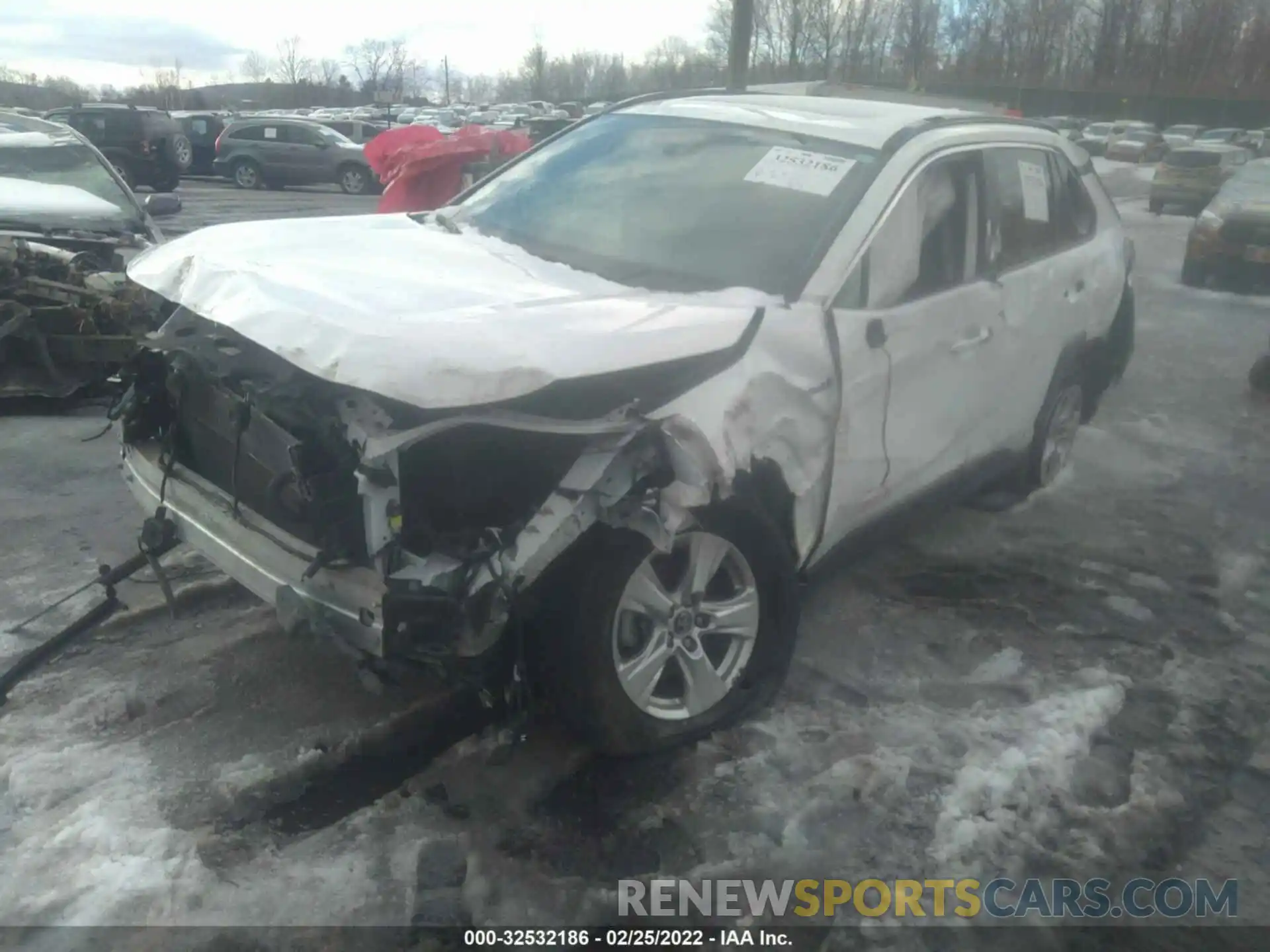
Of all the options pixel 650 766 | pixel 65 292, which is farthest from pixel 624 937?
pixel 65 292

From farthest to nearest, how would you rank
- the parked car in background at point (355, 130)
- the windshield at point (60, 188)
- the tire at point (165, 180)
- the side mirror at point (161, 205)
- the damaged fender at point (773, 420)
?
the parked car in background at point (355, 130), the tire at point (165, 180), the side mirror at point (161, 205), the windshield at point (60, 188), the damaged fender at point (773, 420)

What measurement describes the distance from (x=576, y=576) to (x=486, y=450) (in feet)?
1.34

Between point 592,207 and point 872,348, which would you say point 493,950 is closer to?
point 872,348

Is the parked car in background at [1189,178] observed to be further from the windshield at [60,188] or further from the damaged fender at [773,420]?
the damaged fender at [773,420]

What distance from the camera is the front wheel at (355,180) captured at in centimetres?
2355

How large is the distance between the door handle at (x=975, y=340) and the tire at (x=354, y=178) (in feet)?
69.8

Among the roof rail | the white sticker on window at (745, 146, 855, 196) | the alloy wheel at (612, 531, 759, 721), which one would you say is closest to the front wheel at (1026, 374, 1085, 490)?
the roof rail

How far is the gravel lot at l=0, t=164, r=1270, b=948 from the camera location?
108 inches

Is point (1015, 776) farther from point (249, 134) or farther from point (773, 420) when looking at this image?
point (249, 134)

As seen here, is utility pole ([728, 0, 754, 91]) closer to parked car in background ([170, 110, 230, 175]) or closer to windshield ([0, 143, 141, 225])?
windshield ([0, 143, 141, 225])

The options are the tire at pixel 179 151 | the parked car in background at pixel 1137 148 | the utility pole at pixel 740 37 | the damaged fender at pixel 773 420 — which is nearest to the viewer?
the damaged fender at pixel 773 420

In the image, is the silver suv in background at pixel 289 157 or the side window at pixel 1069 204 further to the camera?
the silver suv in background at pixel 289 157

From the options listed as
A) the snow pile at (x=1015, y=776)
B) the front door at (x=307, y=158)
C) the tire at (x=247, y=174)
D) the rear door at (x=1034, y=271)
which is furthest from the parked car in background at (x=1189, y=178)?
the snow pile at (x=1015, y=776)

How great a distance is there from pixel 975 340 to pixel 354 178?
70.9 ft
